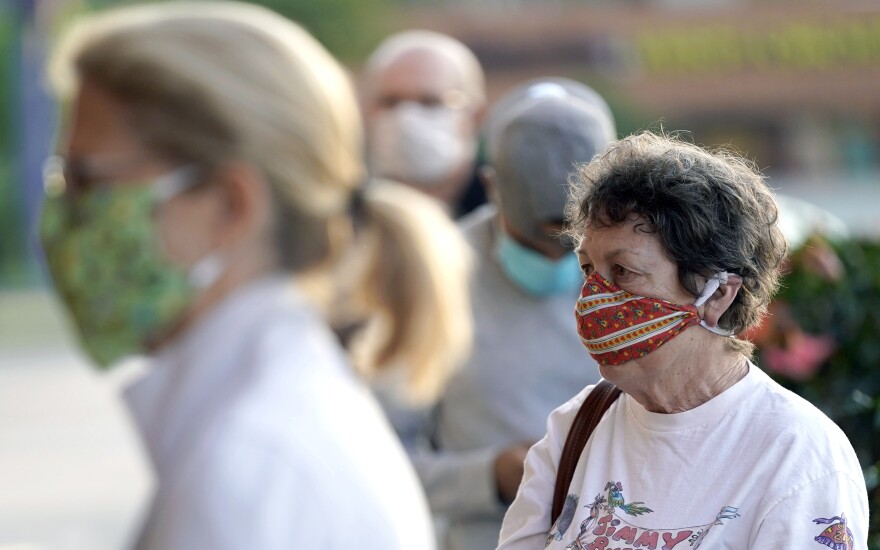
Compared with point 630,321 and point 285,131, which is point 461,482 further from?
point 285,131

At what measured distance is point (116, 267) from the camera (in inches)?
86.6

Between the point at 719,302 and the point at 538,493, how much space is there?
450mm

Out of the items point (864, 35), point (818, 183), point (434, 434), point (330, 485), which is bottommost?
point (818, 183)

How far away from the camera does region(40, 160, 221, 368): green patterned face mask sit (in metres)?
2.08

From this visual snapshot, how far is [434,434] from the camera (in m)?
3.60

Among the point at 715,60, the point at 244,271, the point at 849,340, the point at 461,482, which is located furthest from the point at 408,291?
the point at 715,60

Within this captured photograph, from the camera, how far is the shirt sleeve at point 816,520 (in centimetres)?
195

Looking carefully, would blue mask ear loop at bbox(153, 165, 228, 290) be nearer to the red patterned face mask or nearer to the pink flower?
the red patterned face mask

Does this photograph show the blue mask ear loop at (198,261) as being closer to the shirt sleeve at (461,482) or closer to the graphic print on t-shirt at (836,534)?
the graphic print on t-shirt at (836,534)

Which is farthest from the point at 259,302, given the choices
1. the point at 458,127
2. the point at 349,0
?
the point at 349,0

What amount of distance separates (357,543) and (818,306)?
2938mm

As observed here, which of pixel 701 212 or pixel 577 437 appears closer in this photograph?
pixel 701 212

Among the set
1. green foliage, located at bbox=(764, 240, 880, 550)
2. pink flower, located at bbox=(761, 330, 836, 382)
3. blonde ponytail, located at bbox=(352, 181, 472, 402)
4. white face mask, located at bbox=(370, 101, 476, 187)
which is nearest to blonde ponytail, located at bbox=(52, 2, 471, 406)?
blonde ponytail, located at bbox=(352, 181, 472, 402)

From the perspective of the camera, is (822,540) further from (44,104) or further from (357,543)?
(44,104)
